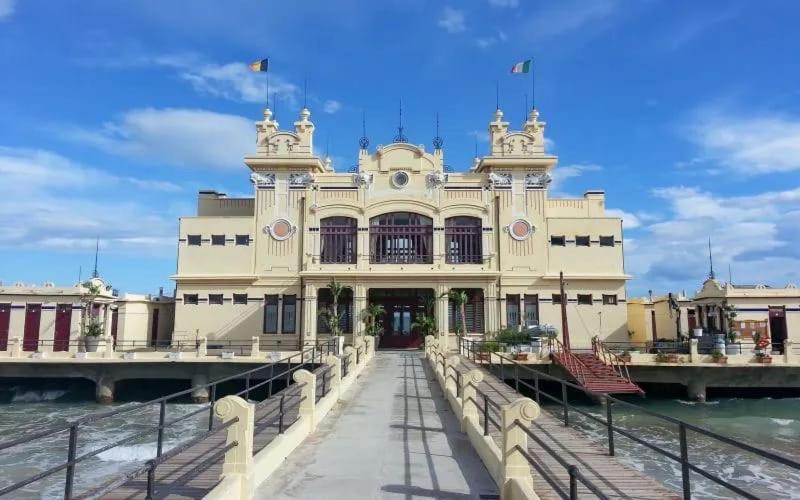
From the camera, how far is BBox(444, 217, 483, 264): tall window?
108ft

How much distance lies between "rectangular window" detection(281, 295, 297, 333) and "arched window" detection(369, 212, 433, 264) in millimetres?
5029

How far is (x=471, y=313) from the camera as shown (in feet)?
106

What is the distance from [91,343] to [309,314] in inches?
413

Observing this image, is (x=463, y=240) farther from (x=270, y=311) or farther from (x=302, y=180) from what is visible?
(x=270, y=311)

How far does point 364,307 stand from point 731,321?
1849 cm

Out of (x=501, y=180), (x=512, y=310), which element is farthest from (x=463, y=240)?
(x=512, y=310)

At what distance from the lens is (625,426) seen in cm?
2061

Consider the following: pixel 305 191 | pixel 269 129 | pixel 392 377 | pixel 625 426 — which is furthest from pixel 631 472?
pixel 269 129

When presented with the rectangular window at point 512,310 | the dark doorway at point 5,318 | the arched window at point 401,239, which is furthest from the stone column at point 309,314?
the dark doorway at point 5,318

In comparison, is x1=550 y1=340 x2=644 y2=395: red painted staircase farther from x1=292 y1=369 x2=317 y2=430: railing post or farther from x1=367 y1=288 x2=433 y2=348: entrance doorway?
x1=292 y1=369 x2=317 y2=430: railing post

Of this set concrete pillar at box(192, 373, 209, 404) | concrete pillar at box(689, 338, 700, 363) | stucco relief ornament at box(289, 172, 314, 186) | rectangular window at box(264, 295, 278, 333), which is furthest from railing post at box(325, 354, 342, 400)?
stucco relief ornament at box(289, 172, 314, 186)

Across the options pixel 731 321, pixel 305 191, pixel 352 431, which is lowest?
pixel 352 431

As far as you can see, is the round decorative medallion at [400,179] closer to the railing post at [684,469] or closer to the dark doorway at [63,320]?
the dark doorway at [63,320]

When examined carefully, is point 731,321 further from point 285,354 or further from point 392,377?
point 285,354
